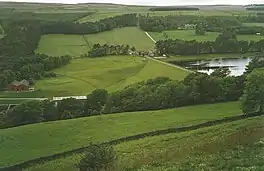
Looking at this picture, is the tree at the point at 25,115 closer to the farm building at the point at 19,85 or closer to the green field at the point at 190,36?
the farm building at the point at 19,85

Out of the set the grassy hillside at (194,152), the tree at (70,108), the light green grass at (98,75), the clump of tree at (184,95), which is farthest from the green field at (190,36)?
the grassy hillside at (194,152)

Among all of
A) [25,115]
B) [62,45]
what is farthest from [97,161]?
[62,45]

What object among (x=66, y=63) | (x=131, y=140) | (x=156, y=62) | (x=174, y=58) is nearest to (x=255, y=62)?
(x=156, y=62)

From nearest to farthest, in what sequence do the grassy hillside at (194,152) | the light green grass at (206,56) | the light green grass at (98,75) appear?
the grassy hillside at (194,152) → the light green grass at (98,75) → the light green grass at (206,56)

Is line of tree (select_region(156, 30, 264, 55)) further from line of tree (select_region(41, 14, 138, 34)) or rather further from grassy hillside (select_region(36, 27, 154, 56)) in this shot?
line of tree (select_region(41, 14, 138, 34))

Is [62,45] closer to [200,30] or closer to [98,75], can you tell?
[98,75]
